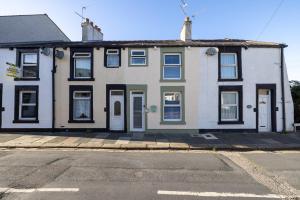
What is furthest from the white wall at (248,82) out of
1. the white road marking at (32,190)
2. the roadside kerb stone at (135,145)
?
the white road marking at (32,190)

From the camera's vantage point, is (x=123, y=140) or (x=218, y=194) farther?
(x=123, y=140)

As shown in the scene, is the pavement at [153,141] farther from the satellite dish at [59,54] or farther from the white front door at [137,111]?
the satellite dish at [59,54]

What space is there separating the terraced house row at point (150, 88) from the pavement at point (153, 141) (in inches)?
40.4

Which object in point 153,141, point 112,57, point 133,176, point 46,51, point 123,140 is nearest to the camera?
point 133,176

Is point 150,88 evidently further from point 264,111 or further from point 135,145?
point 264,111

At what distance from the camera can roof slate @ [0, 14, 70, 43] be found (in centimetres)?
2178

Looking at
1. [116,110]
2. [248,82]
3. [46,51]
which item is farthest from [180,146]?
[46,51]

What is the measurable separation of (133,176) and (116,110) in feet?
30.5

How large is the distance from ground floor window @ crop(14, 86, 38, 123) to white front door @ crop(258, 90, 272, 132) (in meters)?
13.5

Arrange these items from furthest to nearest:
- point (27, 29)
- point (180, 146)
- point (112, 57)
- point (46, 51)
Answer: point (27, 29) → point (112, 57) → point (46, 51) → point (180, 146)

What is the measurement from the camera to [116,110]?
635 inches

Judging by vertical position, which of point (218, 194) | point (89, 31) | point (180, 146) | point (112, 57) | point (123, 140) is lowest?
point (218, 194)

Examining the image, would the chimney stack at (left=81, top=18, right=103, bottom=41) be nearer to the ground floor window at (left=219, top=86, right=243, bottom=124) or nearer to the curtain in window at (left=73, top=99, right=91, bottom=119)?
the curtain in window at (left=73, top=99, right=91, bottom=119)

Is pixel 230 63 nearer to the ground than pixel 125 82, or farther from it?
farther from it
